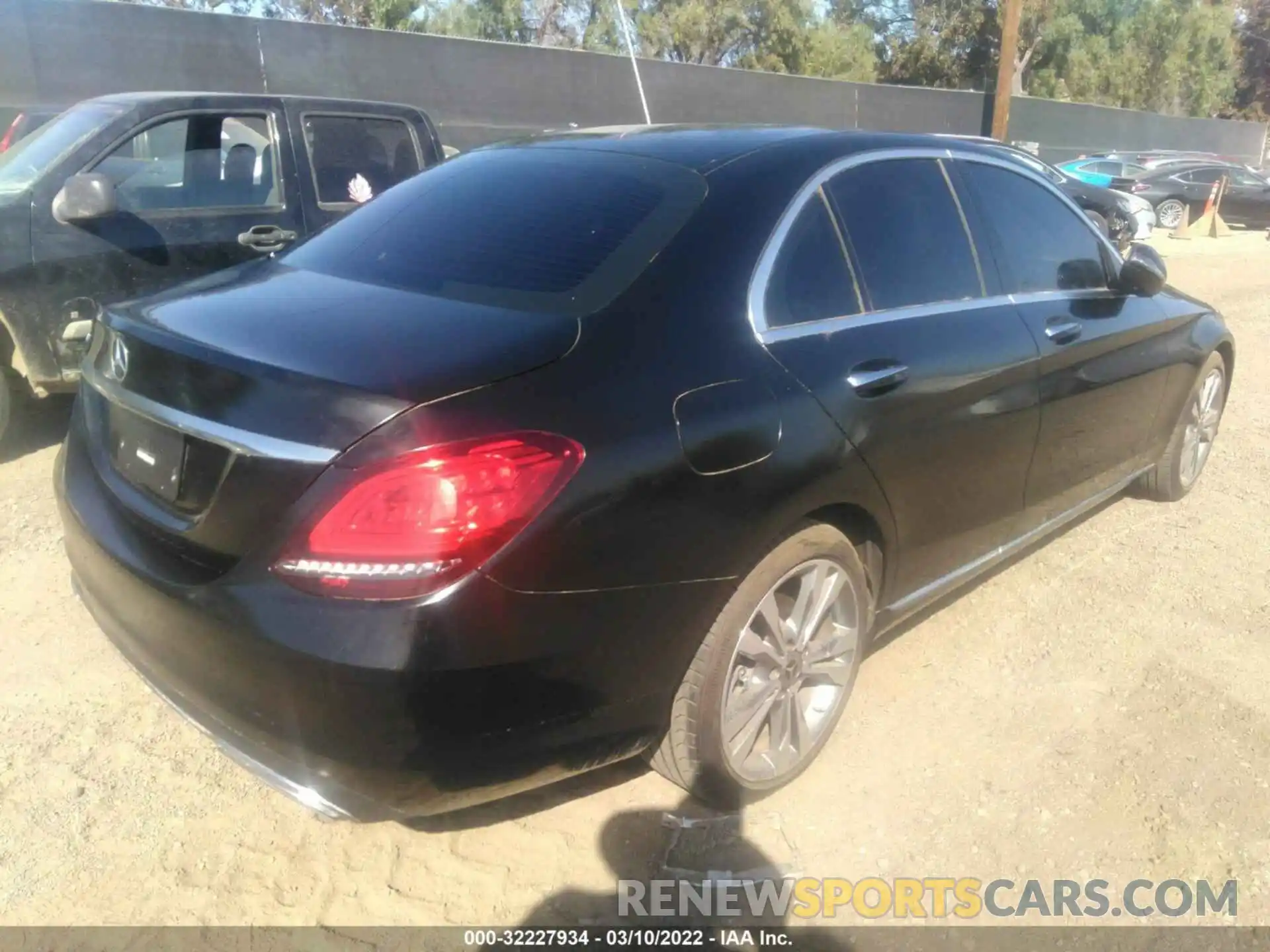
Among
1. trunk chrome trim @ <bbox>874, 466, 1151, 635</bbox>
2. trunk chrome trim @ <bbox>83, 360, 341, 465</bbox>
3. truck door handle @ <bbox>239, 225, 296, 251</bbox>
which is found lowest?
trunk chrome trim @ <bbox>874, 466, 1151, 635</bbox>

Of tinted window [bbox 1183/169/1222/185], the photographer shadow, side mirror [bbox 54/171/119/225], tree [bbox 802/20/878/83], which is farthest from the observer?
tree [bbox 802/20/878/83]

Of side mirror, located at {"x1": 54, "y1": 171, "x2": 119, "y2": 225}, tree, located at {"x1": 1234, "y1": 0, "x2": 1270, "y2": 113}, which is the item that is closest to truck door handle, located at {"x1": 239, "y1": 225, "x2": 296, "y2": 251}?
side mirror, located at {"x1": 54, "y1": 171, "x2": 119, "y2": 225}

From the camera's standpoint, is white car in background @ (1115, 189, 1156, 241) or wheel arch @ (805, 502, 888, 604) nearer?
wheel arch @ (805, 502, 888, 604)

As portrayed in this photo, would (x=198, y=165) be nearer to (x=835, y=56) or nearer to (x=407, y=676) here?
(x=407, y=676)

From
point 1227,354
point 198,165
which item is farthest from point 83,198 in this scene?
point 1227,354

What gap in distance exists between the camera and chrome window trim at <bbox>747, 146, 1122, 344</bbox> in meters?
2.69

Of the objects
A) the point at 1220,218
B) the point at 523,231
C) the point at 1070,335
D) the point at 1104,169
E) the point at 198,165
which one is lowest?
the point at 1220,218

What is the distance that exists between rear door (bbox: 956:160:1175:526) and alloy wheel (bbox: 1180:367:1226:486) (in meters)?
0.71

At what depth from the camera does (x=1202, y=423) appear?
523 cm

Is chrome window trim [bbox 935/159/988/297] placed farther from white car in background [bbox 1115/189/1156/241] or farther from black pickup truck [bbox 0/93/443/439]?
white car in background [bbox 1115/189/1156/241]

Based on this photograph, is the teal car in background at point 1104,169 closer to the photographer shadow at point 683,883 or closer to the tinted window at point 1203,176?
the tinted window at point 1203,176

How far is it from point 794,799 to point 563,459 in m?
1.37

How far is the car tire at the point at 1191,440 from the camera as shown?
4.95m

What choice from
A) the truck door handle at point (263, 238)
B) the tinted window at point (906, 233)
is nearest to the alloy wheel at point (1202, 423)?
the tinted window at point (906, 233)
